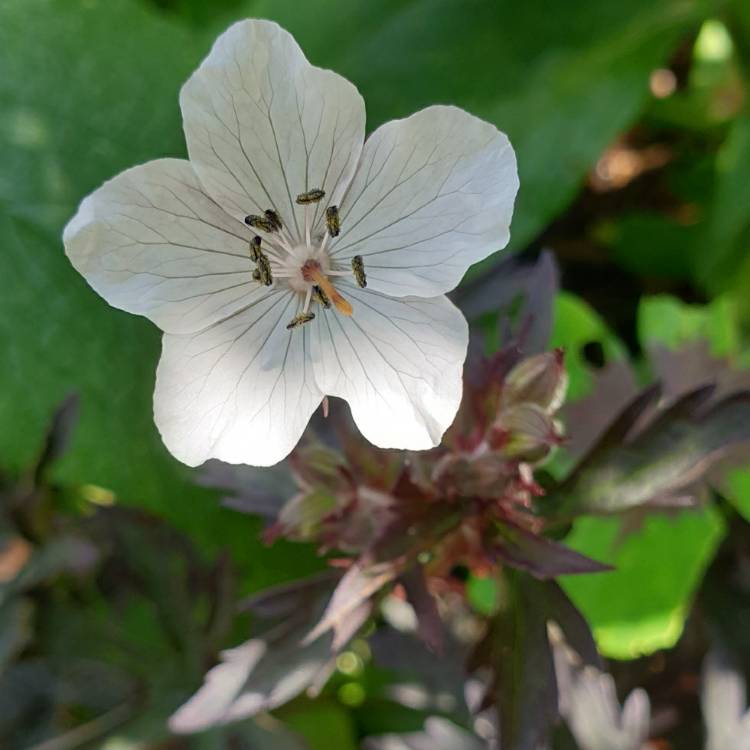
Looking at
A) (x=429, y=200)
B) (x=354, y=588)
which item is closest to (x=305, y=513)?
(x=354, y=588)

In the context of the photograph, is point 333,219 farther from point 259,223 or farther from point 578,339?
point 578,339

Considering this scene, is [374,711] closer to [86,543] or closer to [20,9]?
[86,543]

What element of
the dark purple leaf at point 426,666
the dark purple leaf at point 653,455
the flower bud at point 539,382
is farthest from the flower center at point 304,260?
the dark purple leaf at point 426,666

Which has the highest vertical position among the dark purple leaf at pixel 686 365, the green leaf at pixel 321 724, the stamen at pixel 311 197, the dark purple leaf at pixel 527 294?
the stamen at pixel 311 197

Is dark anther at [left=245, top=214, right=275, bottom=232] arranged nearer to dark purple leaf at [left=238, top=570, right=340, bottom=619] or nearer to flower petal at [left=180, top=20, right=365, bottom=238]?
flower petal at [left=180, top=20, right=365, bottom=238]

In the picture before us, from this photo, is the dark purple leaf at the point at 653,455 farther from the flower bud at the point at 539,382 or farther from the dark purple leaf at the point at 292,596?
the dark purple leaf at the point at 292,596

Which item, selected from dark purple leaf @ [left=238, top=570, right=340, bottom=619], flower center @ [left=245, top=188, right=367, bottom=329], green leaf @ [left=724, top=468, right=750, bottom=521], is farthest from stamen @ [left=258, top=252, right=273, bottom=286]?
green leaf @ [left=724, top=468, right=750, bottom=521]
